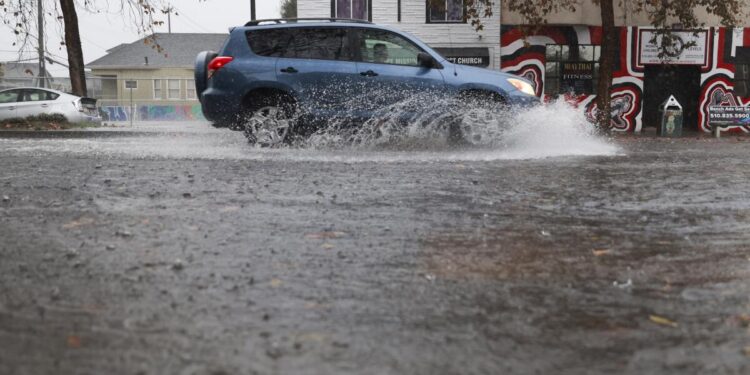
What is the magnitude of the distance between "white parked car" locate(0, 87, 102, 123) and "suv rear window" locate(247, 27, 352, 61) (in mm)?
14048

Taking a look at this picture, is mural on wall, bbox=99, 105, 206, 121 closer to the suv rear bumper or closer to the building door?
the building door

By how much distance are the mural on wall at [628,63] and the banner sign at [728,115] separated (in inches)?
35.3

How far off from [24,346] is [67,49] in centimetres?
2244

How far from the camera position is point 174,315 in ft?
9.86

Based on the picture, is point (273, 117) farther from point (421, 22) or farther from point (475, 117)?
point (421, 22)

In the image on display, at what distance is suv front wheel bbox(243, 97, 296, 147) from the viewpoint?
10.8 meters

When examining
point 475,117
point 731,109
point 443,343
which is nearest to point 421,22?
point 731,109

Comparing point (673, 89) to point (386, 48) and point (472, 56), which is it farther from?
point (386, 48)

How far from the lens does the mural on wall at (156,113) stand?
113 ft

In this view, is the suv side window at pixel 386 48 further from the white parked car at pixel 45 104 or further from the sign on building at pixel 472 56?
the white parked car at pixel 45 104

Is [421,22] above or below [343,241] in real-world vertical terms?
above

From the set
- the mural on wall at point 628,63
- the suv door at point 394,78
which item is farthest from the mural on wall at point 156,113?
the suv door at point 394,78

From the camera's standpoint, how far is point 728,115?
2578 cm

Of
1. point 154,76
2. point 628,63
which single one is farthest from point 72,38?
point 154,76
